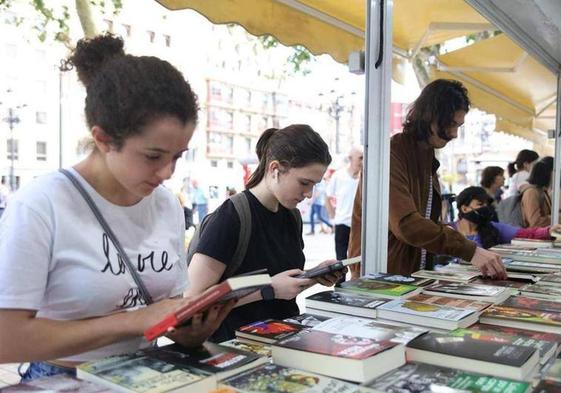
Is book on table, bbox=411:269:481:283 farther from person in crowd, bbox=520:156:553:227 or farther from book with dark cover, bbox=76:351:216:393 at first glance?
person in crowd, bbox=520:156:553:227

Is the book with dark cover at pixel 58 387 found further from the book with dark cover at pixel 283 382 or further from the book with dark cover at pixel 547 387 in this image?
the book with dark cover at pixel 547 387

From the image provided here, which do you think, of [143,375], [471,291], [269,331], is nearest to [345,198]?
[471,291]

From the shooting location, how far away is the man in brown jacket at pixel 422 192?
1900 mm

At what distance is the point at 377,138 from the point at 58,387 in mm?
1492

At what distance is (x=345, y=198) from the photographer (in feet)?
16.8

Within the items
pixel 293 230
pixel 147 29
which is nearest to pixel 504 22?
pixel 293 230

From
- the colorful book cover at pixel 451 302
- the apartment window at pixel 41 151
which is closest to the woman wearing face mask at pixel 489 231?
the colorful book cover at pixel 451 302

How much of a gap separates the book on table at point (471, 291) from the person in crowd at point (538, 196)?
2755 mm

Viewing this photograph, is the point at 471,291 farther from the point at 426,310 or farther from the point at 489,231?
the point at 489,231

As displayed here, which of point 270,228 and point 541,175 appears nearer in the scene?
point 270,228

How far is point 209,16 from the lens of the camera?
7.08 feet

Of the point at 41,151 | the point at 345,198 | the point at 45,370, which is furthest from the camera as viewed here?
the point at 41,151

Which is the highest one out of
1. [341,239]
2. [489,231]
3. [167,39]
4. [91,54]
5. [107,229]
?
[167,39]

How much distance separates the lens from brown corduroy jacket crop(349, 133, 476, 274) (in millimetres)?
1902
